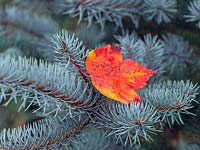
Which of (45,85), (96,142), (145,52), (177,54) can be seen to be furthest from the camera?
(177,54)

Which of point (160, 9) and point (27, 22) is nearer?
point (160, 9)

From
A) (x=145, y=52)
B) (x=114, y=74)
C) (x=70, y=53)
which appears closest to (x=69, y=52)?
(x=70, y=53)

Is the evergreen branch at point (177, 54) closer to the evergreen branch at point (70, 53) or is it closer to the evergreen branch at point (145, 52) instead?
the evergreen branch at point (145, 52)

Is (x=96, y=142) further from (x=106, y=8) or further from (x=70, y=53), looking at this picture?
(x=106, y=8)

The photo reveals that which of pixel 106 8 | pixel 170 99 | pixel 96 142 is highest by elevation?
pixel 106 8

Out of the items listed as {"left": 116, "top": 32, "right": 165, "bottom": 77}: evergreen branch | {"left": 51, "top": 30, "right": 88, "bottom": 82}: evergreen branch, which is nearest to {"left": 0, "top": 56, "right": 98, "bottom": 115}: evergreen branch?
{"left": 51, "top": 30, "right": 88, "bottom": 82}: evergreen branch
